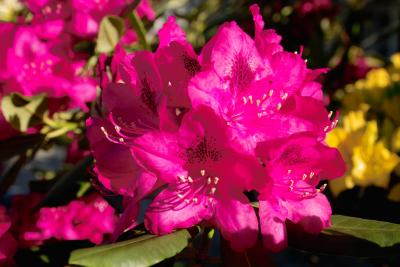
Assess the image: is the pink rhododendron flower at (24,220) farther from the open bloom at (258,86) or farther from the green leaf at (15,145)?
the open bloom at (258,86)

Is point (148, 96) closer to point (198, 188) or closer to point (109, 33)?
point (198, 188)

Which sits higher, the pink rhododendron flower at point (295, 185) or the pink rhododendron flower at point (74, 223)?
the pink rhododendron flower at point (295, 185)

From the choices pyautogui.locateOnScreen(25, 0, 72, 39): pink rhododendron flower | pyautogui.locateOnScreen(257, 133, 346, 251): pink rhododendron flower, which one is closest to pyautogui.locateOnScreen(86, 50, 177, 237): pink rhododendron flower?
pyautogui.locateOnScreen(257, 133, 346, 251): pink rhododendron flower

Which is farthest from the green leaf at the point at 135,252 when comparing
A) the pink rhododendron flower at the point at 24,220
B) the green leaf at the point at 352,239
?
the pink rhododendron flower at the point at 24,220

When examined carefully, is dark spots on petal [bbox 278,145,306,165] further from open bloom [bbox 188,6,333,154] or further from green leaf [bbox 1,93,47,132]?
green leaf [bbox 1,93,47,132]

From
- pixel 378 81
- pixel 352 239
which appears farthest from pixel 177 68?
pixel 378 81

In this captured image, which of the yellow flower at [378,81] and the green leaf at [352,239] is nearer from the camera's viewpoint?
the green leaf at [352,239]
